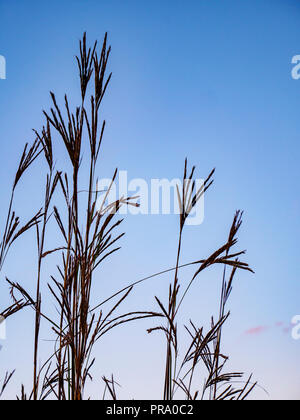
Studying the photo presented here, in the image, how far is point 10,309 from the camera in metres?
1.28

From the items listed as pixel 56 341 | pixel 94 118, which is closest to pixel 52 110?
pixel 94 118

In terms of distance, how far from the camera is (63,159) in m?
1.22

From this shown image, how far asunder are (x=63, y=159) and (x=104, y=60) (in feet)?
1.02
